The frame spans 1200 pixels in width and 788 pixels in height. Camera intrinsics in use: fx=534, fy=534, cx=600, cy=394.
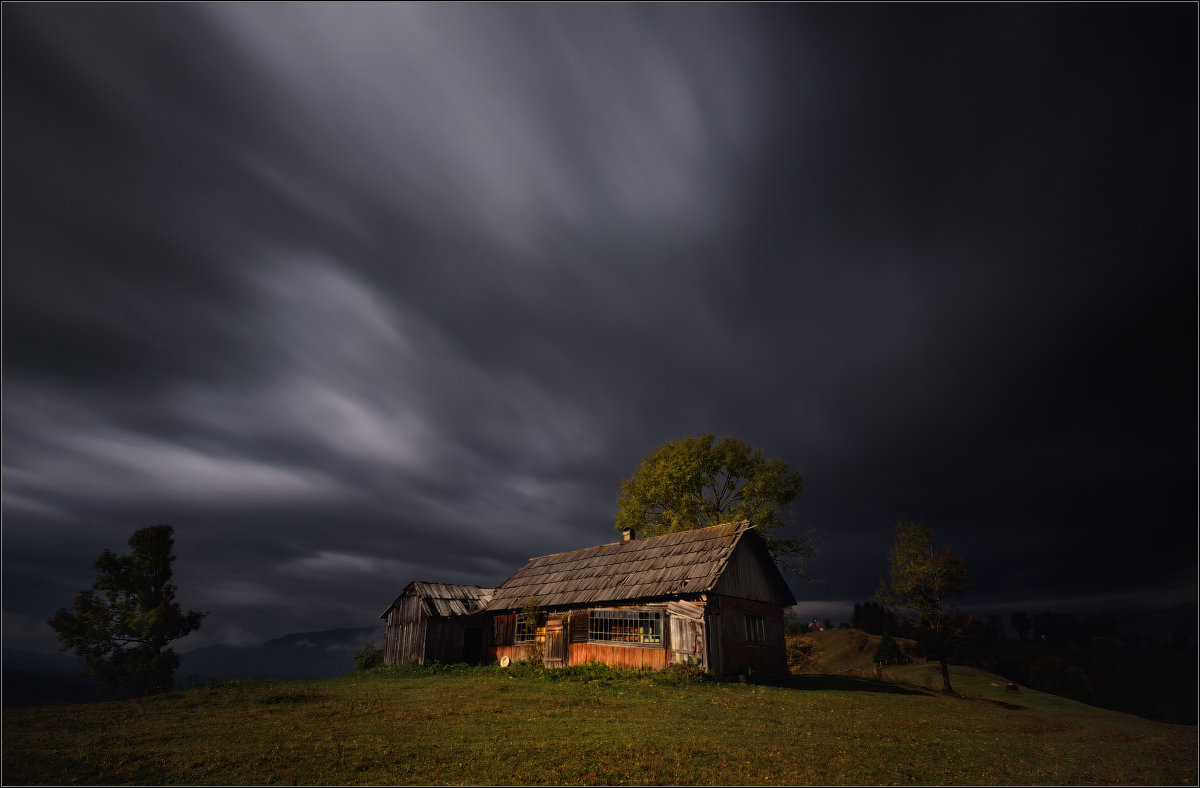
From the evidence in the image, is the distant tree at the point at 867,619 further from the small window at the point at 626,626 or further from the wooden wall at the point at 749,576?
the small window at the point at 626,626

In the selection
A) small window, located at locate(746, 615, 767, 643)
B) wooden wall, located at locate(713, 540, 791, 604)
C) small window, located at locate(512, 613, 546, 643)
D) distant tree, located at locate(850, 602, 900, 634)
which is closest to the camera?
wooden wall, located at locate(713, 540, 791, 604)

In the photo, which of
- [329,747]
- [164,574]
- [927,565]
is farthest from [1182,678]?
[164,574]

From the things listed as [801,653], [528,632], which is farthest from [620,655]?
[801,653]

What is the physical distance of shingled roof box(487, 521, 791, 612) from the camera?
24908 mm

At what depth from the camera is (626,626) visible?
25.9m

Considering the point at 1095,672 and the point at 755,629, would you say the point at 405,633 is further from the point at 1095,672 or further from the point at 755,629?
the point at 1095,672

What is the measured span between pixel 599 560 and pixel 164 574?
2686 cm

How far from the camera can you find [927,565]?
29.7 meters

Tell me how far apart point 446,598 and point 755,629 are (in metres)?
19.6

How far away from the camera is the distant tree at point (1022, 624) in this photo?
3339 inches

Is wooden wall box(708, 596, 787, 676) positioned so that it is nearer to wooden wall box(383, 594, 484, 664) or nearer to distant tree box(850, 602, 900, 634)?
wooden wall box(383, 594, 484, 664)

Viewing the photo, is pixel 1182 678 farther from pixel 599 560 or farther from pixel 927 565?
pixel 599 560

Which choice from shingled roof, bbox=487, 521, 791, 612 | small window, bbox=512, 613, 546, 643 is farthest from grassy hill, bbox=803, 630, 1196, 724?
small window, bbox=512, 613, 546, 643

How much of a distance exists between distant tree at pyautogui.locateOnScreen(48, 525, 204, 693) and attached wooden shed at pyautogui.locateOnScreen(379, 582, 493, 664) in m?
11.9
